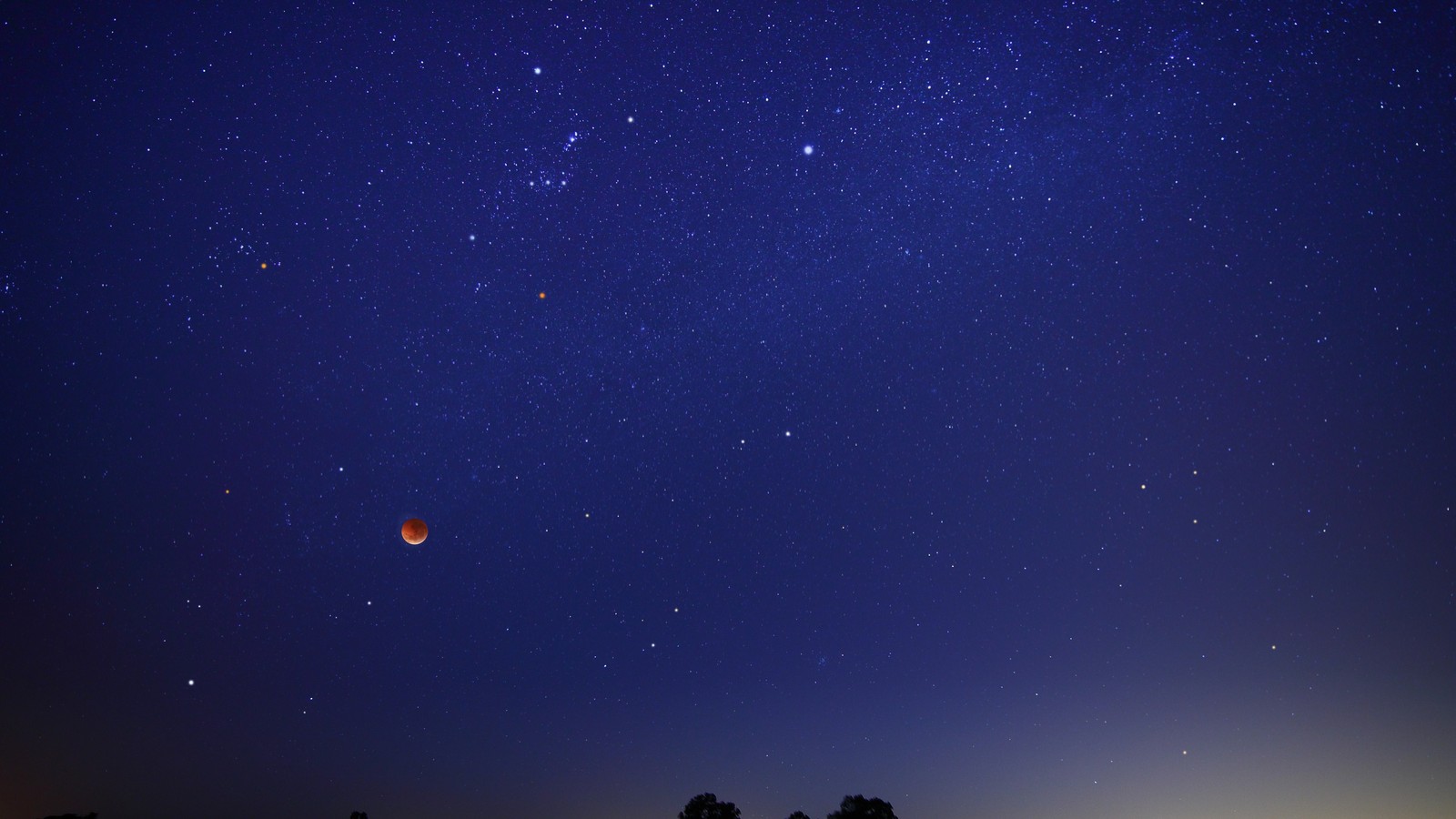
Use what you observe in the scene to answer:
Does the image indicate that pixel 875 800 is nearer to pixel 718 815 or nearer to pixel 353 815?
pixel 718 815

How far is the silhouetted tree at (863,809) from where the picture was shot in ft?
61.6

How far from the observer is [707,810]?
20734 mm

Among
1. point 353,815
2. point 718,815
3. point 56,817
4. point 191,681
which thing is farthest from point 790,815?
point 56,817

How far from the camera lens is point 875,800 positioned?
62.5 feet

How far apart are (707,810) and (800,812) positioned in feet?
9.12

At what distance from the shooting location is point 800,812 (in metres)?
19.9

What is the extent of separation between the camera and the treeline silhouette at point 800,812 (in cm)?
1884

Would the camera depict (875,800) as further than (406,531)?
Yes

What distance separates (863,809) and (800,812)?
1.96 metres

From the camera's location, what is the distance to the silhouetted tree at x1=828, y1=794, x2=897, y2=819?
61.6ft

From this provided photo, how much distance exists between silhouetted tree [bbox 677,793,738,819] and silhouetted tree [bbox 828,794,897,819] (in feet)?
10.2

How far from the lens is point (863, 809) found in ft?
62.2

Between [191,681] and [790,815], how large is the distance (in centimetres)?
1471

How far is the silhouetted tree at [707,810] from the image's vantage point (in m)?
20.6
